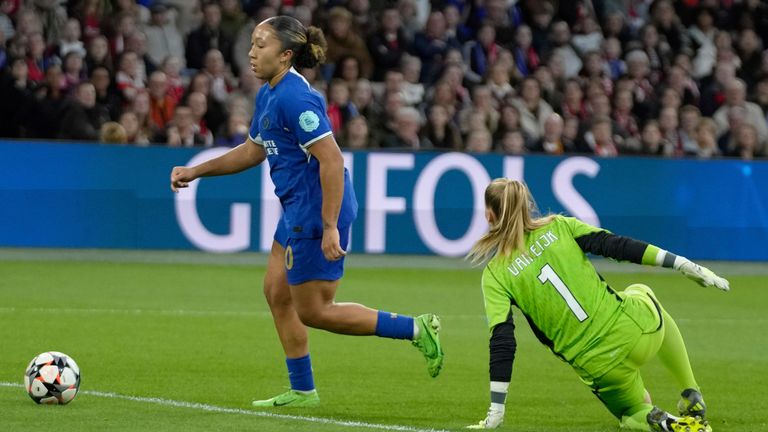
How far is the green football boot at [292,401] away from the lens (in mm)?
8484

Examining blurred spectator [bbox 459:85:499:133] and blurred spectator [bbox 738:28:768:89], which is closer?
blurred spectator [bbox 459:85:499:133]

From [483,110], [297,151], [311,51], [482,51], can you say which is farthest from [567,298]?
[482,51]

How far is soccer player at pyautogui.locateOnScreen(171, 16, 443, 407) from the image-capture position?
799 cm

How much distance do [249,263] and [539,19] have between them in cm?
828

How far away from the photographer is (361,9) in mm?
22297

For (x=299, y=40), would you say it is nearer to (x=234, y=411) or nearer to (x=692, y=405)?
(x=234, y=411)

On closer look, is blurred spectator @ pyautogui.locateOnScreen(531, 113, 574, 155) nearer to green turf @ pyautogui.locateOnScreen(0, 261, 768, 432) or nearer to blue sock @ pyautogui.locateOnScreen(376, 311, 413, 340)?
green turf @ pyautogui.locateOnScreen(0, 261, 768, 432)

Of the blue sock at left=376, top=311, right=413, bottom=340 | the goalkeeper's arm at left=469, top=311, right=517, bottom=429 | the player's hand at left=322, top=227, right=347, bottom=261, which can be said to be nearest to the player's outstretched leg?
the goalkeeper's arm at left=469, top=311, right=517, bottom=429

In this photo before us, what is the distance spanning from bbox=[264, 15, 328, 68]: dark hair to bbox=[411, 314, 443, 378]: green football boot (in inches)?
62.9

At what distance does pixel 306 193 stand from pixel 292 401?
1.25 meters

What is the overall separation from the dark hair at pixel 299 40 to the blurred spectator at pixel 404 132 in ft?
37.3

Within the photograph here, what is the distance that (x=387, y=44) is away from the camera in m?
21.9

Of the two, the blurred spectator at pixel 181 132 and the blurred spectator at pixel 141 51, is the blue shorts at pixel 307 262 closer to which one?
the blurred spectator at pixel 181 132

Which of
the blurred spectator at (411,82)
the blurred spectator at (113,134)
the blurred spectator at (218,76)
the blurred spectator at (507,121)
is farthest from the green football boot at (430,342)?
the blurred spectator at (411,82)
